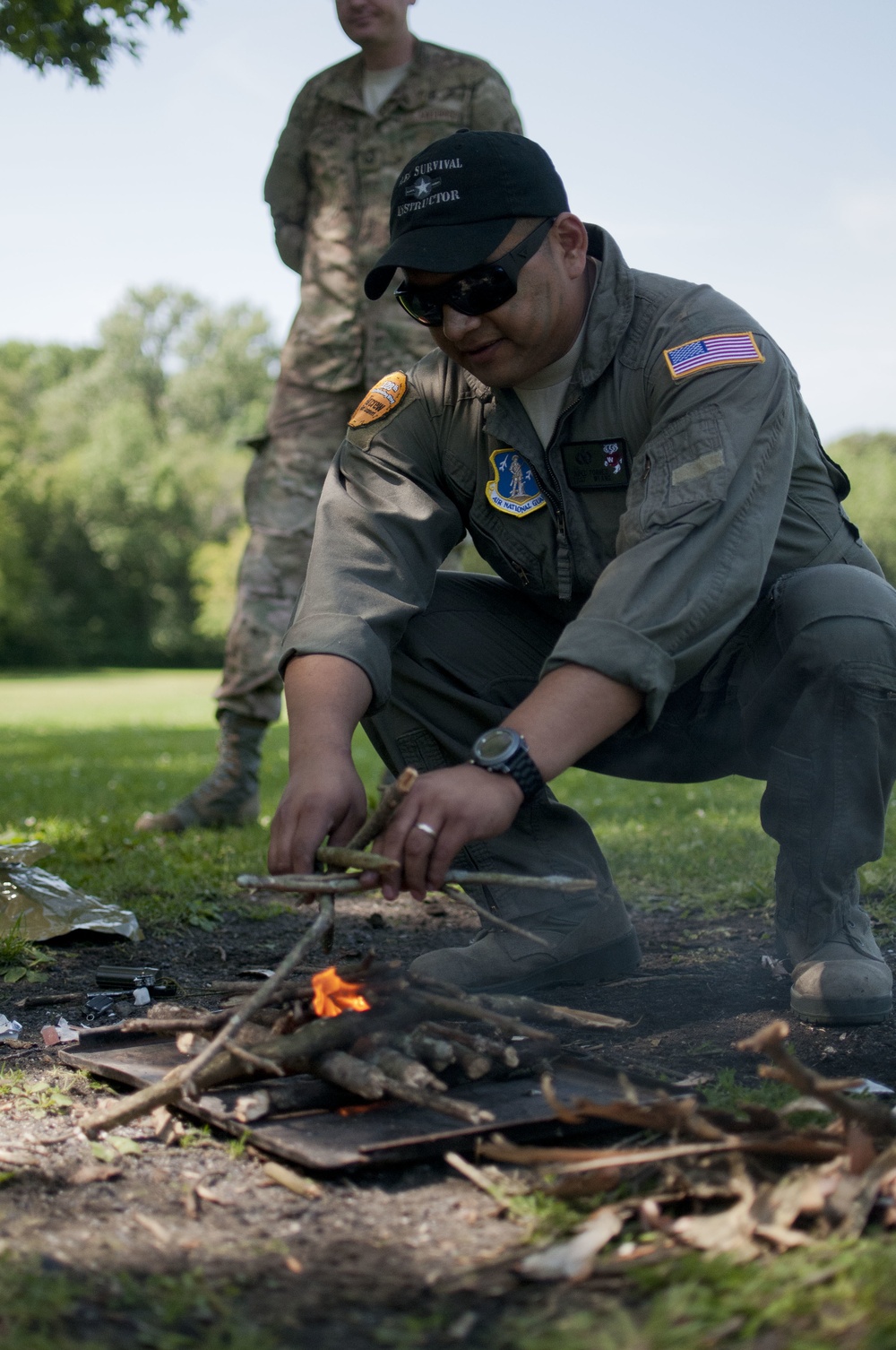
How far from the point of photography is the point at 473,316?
2.72 meters

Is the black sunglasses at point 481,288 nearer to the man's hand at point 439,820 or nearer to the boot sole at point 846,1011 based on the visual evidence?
the man's hand at point 439,820

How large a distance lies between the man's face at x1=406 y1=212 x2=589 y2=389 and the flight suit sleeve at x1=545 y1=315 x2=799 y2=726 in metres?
0.29

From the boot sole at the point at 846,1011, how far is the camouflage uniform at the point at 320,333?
10.8ft

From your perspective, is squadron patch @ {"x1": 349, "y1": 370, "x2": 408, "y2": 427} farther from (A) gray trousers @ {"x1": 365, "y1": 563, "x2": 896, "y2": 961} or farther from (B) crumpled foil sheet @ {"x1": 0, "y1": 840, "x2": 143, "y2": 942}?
(B) crumpled foil sheet @ {"x1": 0, "y1": 840, "x2": 143, "y2": 942}

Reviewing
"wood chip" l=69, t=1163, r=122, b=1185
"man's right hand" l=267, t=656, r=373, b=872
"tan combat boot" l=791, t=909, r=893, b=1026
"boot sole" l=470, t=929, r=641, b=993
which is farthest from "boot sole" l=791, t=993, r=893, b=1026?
"wood chip" l=69, t=1163, r=122, b=1185

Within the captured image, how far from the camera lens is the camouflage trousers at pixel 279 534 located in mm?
5680

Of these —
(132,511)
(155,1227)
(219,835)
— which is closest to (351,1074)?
(155,1227)

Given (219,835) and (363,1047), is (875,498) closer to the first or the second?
(219,835)

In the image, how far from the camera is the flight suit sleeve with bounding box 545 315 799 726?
2.34 m

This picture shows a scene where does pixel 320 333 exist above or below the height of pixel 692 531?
above

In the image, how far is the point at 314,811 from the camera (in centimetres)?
231

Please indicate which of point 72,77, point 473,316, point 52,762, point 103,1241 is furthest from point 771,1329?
point 52,762

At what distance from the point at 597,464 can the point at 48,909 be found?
215cm

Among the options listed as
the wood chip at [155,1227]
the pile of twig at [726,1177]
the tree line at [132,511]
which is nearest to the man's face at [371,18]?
the pile of twig at [726,1177]
